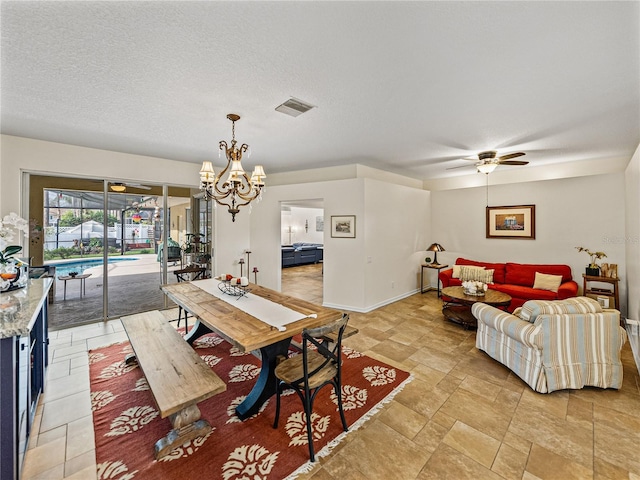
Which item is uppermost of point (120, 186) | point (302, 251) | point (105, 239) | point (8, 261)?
point (120, 186)

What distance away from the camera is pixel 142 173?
4.46m

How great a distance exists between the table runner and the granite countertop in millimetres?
1386

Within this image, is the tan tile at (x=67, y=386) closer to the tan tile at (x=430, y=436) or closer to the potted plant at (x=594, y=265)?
the tan tile at (x=430, y=436)

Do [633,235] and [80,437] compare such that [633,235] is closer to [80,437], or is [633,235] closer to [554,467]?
[554,467]

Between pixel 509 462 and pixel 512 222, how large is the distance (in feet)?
16.2

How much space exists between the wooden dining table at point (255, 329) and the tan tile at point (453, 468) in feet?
3.61

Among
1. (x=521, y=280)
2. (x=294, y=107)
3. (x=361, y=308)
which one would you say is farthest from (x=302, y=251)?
(x=294, y=107)

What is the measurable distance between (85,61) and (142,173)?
2853 mm

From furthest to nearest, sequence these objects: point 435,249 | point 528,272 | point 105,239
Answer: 1. point 435,249
2. point 528,272
3. point 105,239

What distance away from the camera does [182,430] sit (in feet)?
6.27

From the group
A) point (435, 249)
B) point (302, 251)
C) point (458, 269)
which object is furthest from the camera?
point (302, 251)

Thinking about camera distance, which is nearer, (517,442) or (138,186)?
(517,442)

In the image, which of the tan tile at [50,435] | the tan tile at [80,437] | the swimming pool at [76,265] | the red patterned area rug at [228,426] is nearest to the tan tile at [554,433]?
the red patterned area rug at [228,426]

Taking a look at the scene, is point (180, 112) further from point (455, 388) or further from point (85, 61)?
point (455, 388)
